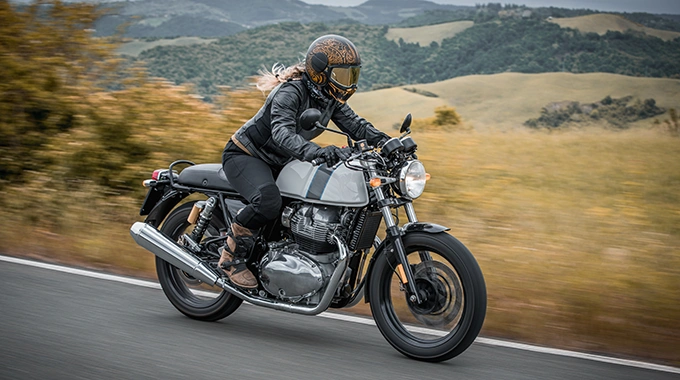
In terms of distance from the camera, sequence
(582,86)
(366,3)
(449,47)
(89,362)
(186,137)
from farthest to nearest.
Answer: (366,3)
(449,47)
(582,86)
(186,137)
(89,362)

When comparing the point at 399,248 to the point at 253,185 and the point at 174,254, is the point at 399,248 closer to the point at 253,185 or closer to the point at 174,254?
the point at 253,185

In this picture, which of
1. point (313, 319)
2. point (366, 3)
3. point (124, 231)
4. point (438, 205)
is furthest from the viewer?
point (366, 3)

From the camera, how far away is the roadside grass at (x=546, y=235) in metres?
5.38

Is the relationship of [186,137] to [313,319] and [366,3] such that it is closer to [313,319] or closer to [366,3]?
[313,319]

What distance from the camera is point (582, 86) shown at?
52.2m

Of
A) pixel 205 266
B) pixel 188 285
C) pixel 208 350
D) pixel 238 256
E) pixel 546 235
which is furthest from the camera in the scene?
pixel 546 235

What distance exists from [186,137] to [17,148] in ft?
8.60

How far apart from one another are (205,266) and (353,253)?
1.23 meters

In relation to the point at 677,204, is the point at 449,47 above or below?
below

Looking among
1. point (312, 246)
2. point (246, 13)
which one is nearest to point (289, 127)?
point (312, 246)

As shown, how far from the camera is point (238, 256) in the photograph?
5.22 meters

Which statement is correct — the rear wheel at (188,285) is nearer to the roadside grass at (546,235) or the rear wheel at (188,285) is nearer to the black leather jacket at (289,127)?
the black leather jacket at (289,127)

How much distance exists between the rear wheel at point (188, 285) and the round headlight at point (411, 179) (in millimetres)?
1659

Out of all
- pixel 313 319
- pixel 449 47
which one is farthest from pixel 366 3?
pixel 313 319
